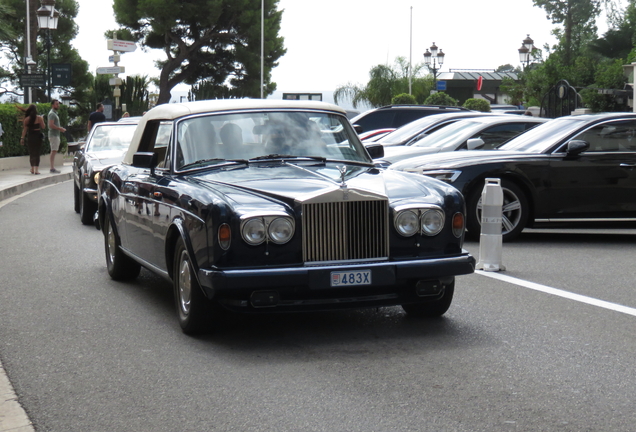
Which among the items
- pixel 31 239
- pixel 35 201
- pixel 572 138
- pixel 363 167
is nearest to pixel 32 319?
pixel 363 167

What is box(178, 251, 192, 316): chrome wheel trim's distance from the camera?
652cm

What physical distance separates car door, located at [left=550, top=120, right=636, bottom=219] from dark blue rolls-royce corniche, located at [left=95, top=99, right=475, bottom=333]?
480 centimetres

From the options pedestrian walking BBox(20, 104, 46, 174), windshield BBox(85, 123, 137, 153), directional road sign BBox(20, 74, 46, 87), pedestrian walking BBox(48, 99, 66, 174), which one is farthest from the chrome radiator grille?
directional road sign BBox(20, 74, 46, 87)

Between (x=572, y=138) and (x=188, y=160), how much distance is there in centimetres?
622

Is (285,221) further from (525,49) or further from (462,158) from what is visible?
(525,49)

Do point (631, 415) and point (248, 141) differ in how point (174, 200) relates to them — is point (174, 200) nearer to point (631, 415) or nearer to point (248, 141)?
point (248, 141)

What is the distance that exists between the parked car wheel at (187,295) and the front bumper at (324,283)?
174 millimetres

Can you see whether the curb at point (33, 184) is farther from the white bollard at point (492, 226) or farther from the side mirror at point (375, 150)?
the side mirror at point (375, 150)

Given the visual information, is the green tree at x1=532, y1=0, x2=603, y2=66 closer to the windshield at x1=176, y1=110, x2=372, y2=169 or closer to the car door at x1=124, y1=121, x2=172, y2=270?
the car door at x1=124, y1=121, x2=172, y2=270

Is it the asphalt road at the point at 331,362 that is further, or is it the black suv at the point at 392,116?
the black suv at the point at 392,116

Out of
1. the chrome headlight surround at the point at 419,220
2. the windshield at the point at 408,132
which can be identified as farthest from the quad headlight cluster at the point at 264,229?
the windshield at the point at 408,132

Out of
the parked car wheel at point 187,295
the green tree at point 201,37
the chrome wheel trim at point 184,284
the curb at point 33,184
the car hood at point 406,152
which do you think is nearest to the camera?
the parked car wheel at point 187,295

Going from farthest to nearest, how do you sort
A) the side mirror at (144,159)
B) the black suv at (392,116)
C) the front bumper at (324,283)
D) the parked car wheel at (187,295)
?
the black suv at (392,116) → the side mirror at (144,159) → the parked car wheel at (187,295) → the front bumper at (324,283)

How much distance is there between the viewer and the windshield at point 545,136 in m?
12.1
